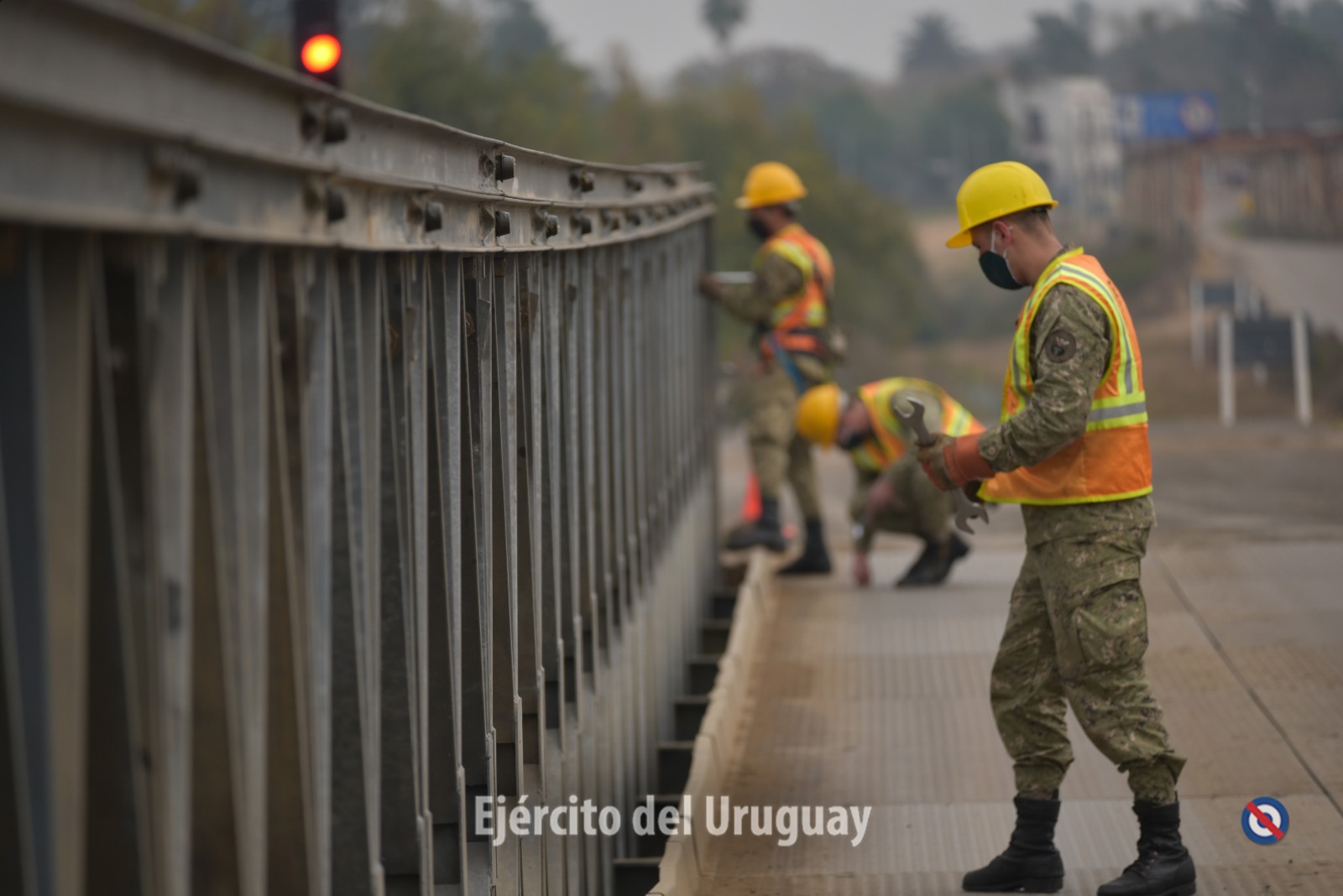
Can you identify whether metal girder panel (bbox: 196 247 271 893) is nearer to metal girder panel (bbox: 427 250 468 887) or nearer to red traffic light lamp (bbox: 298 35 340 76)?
metal girder panel (bbox: 427 250 468 887)

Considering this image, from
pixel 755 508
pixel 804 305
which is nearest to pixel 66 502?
pixel 804 305

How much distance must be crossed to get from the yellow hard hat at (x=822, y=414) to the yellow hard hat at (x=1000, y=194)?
487 cm

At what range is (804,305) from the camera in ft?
32.4

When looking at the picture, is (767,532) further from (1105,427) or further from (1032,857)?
(1105,427)

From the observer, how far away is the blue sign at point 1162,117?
102m

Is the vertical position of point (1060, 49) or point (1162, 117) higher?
point (1060, 49)

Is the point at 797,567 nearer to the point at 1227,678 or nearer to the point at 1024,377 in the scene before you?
the point at 1227,678

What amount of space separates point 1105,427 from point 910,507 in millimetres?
4766

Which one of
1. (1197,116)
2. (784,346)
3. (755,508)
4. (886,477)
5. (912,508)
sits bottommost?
(755,508)

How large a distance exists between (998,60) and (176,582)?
195 meters

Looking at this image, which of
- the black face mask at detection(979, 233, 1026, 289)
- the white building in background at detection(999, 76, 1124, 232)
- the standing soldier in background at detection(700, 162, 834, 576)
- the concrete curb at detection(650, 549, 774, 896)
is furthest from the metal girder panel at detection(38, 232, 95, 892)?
the white building in background at detection(999, 76, 1124, 232)

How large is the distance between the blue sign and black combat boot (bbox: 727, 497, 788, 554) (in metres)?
93.2

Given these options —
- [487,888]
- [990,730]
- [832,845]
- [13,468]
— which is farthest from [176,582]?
[990,730]

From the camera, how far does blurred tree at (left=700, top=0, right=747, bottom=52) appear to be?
6112 inches
